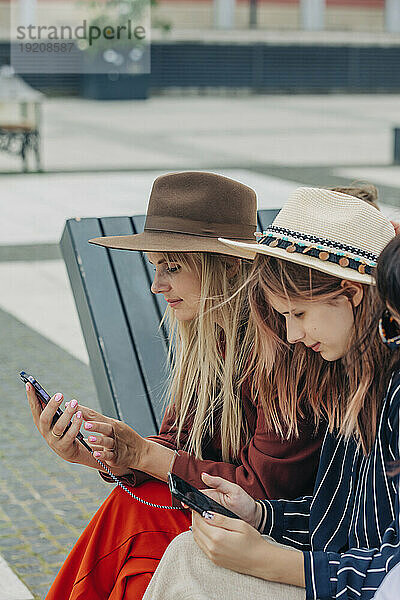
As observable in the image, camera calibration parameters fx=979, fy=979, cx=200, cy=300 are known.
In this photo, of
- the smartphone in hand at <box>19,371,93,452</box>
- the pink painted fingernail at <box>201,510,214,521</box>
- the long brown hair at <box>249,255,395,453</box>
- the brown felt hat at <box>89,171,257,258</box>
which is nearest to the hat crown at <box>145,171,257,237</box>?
the brown felt hat at <box>89,171,257,258</box>

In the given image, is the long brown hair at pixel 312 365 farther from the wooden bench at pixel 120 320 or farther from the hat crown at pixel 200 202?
the wooden bench at pixel 120 320

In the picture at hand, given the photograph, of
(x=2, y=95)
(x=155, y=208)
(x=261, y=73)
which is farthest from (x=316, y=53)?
(x=155, y=208)

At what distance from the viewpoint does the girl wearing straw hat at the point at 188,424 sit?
198 cm

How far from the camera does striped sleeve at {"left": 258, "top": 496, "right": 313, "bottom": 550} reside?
1.87 meters

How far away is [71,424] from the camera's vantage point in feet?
6.87

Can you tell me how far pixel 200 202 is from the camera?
2273 millimetres

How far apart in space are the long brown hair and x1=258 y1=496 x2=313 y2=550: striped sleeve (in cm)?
14

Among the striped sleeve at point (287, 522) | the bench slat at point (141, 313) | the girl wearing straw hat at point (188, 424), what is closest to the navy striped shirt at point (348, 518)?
the striped sleeve at point (287, 522)

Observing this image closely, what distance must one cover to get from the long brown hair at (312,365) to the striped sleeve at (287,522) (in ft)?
0.45

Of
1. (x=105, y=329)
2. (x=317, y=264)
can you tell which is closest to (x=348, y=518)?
(x=317, y=264)

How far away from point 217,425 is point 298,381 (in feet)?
0.98

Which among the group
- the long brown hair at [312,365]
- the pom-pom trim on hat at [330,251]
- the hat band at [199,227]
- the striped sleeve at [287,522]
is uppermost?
the pom-pom trim on hat at [330,251]

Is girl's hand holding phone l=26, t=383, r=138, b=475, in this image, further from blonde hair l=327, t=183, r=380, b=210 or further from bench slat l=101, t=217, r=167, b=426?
blonde hair l=327, t=183, r=380, b=210

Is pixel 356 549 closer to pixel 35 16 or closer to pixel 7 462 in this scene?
pixel 7 462
